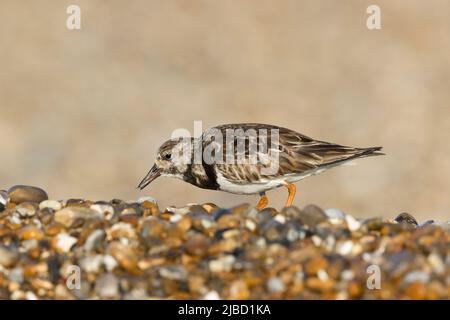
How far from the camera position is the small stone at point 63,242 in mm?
7297

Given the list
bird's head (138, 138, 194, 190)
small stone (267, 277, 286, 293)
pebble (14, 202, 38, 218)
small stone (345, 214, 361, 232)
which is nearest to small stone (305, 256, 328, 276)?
small stone (267, 277, 286, 293)

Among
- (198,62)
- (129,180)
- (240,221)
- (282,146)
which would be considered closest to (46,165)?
(129,180)

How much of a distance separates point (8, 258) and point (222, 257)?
160 centimetres

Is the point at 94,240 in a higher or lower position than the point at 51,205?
lower

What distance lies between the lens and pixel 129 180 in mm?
18969

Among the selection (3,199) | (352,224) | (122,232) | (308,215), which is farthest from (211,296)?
(3,199)

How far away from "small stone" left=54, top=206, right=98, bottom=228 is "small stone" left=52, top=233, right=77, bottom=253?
9.6 inches

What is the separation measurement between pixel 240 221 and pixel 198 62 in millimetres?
14444

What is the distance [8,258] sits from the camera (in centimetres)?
720

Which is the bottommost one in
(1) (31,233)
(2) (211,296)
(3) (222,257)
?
(2) (211,296)

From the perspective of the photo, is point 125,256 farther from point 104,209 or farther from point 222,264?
point 104,209
